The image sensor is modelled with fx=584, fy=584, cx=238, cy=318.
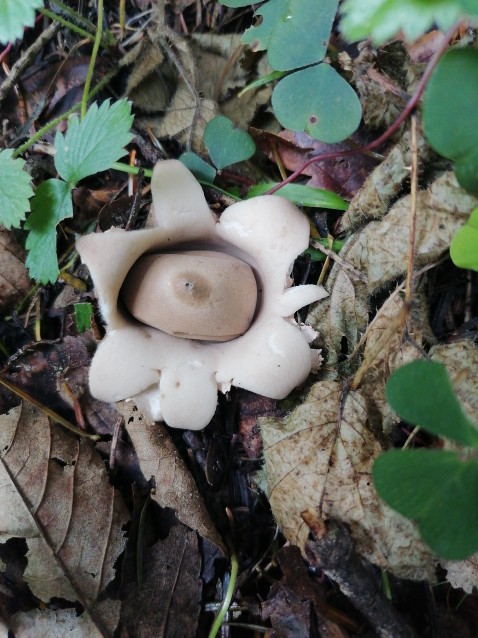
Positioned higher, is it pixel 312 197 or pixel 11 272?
pixel 312 197

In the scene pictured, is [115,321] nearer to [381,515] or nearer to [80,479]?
[80,479]

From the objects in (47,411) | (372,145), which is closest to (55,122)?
(47,411)

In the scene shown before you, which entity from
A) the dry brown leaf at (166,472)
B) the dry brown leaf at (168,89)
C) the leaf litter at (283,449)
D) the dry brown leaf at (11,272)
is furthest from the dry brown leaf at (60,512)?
the dry brown leaf at (168,89)

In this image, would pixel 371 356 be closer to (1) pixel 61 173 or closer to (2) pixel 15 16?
(1) pixel 61 173

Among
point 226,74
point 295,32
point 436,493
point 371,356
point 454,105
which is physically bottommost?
point 436,493

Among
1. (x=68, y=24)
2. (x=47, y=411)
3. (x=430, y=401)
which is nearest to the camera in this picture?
(x=430, y=401)

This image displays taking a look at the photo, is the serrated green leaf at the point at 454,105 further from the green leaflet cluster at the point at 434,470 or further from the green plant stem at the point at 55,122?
the green plant stem at the point at 55,122
